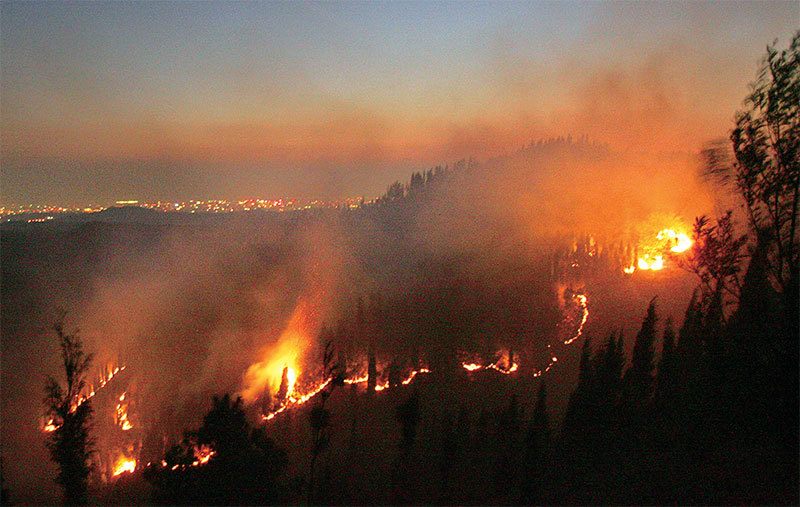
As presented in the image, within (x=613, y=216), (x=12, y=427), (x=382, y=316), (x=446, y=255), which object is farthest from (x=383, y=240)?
(x=12, y=427)

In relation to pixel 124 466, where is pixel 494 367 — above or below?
above

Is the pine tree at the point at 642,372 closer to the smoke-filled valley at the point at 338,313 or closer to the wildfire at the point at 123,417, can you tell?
the smoke-filled valley at the point at 338,313

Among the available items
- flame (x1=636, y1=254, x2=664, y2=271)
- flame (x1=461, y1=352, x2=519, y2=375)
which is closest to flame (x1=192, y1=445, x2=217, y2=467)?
flame (x1=461, y1=352, x2=519, y2=375)

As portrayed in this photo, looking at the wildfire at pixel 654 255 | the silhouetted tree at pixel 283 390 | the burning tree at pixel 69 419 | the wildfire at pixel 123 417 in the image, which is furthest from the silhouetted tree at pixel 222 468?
the wildfire at pixel 654 255

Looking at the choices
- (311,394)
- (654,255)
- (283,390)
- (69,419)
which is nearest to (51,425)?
(69,419)

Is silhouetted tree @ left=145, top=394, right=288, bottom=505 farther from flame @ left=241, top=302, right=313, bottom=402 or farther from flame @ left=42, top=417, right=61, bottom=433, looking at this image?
flame @ left=241, top=302, right=313, bottom=402

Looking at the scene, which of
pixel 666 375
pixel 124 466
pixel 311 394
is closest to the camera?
pixel 666 375

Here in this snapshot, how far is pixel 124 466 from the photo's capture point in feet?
226

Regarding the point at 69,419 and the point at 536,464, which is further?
the point at 536,464

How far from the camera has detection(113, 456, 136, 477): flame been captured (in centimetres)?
6744

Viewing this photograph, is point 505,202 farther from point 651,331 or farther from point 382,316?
point 651,331

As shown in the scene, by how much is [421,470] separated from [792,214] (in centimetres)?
4626

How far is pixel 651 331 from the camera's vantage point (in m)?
50.7

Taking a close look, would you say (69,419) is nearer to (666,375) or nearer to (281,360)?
(666,375)
